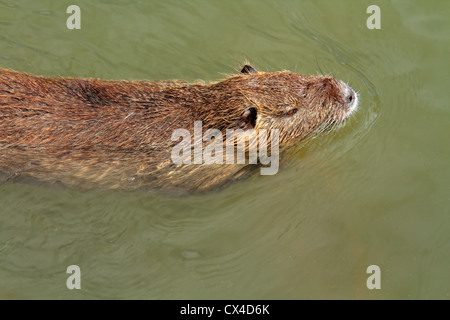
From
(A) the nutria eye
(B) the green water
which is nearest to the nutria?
(A) the nutria eye

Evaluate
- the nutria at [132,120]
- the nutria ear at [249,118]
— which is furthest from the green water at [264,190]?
the nutria ear at [249,118]

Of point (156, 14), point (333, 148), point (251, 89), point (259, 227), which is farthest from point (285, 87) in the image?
point (156, 14)

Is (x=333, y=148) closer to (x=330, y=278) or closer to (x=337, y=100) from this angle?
(x=337, y=100)

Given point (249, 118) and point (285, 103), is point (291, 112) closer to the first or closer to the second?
point (285, 103)

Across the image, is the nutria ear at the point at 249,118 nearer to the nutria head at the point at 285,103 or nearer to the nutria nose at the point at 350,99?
the nutria head at the point at 285,103

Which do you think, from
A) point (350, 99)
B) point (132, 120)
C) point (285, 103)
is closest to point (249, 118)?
point (285, 103)

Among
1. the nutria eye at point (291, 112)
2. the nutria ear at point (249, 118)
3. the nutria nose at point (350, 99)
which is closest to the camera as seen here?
the nutria ear at point (249, 118)

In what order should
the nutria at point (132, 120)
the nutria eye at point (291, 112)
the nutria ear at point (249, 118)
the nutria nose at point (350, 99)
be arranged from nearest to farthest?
the nutria at point (132, 120), the nutria ear at point (249, 118), the nutria eye at point (291, 112), the nutria nose at point (350, 99)
